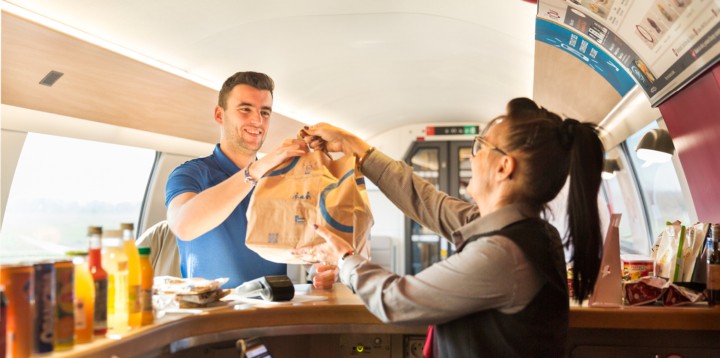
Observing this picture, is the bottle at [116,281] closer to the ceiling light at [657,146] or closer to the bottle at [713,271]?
the bottle at [713,271]

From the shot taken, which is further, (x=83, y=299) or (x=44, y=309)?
(x=83, y=299)

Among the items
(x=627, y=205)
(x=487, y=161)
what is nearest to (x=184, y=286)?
(x=487, y=161)

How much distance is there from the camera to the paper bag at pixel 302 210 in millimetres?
2174

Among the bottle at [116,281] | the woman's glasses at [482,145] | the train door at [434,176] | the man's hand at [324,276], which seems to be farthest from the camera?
the train door at [434,176]

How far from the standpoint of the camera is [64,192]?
15.9 ft

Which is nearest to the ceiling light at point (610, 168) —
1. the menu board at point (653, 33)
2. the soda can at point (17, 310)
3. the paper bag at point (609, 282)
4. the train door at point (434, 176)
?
the menu board at point (653, 33)

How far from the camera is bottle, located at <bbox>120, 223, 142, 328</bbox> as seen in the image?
1802 millimetres

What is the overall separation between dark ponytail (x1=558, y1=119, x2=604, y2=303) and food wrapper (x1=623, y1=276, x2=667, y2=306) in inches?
30.8

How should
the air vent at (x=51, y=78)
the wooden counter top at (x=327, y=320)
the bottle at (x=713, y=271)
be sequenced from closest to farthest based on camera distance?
the wooden counter top at (x=327, y=320) < the bottle at (x=713, y=271) < the air vent at (x=51, y=78)

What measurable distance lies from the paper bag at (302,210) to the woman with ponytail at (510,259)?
0.36 ft

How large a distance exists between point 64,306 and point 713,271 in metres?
2.45

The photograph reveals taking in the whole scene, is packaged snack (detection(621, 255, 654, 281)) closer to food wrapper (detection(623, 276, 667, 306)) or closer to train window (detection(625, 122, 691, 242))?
food wrapper (detection(623, 276, 667, 306))

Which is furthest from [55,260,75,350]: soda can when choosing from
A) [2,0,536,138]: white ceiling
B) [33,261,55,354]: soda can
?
[2,0,536,138]: white ceiling

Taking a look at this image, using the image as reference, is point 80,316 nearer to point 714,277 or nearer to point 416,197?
point 416,197
